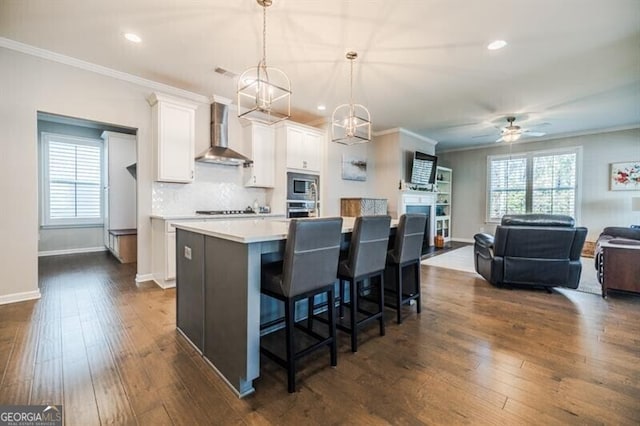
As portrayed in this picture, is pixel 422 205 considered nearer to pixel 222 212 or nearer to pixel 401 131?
pixel 401 131

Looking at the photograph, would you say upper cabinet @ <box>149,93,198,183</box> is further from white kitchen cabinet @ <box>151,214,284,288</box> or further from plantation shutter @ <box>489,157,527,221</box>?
plantation shutter @ <box>489,157,527,221</box>

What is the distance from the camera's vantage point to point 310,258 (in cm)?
180

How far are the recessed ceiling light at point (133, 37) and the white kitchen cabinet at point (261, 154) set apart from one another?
2.03 metres

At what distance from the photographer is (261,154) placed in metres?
4.94

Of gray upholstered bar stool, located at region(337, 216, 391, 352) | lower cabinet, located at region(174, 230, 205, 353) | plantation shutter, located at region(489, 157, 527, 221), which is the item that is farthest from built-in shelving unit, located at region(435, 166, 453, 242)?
lower cabinet, located at region(174, 230, 205, 353)

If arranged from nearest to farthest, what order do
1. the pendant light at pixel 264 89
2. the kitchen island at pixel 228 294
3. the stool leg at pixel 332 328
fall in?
1. the kitchen island at pixel 228 294
2. the stool leg at pixel 332 328
3. the pendant light at pixel 264 89

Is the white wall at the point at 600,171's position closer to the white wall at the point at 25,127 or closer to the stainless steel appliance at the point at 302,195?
the stainless steel appliance at the point at 302,195

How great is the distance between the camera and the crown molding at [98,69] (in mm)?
3053

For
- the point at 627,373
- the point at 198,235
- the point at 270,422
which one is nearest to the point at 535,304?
the point at 627,373

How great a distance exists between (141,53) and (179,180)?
1.59 meters

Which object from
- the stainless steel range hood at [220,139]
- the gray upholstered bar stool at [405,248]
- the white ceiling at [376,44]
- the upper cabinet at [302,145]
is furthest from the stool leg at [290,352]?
the upper cabinet at [302,145]

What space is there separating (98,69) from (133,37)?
105cm

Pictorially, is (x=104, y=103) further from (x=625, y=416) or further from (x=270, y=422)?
(x=625, y=416)

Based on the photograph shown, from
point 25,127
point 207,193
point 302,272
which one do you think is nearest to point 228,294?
point 302,272
